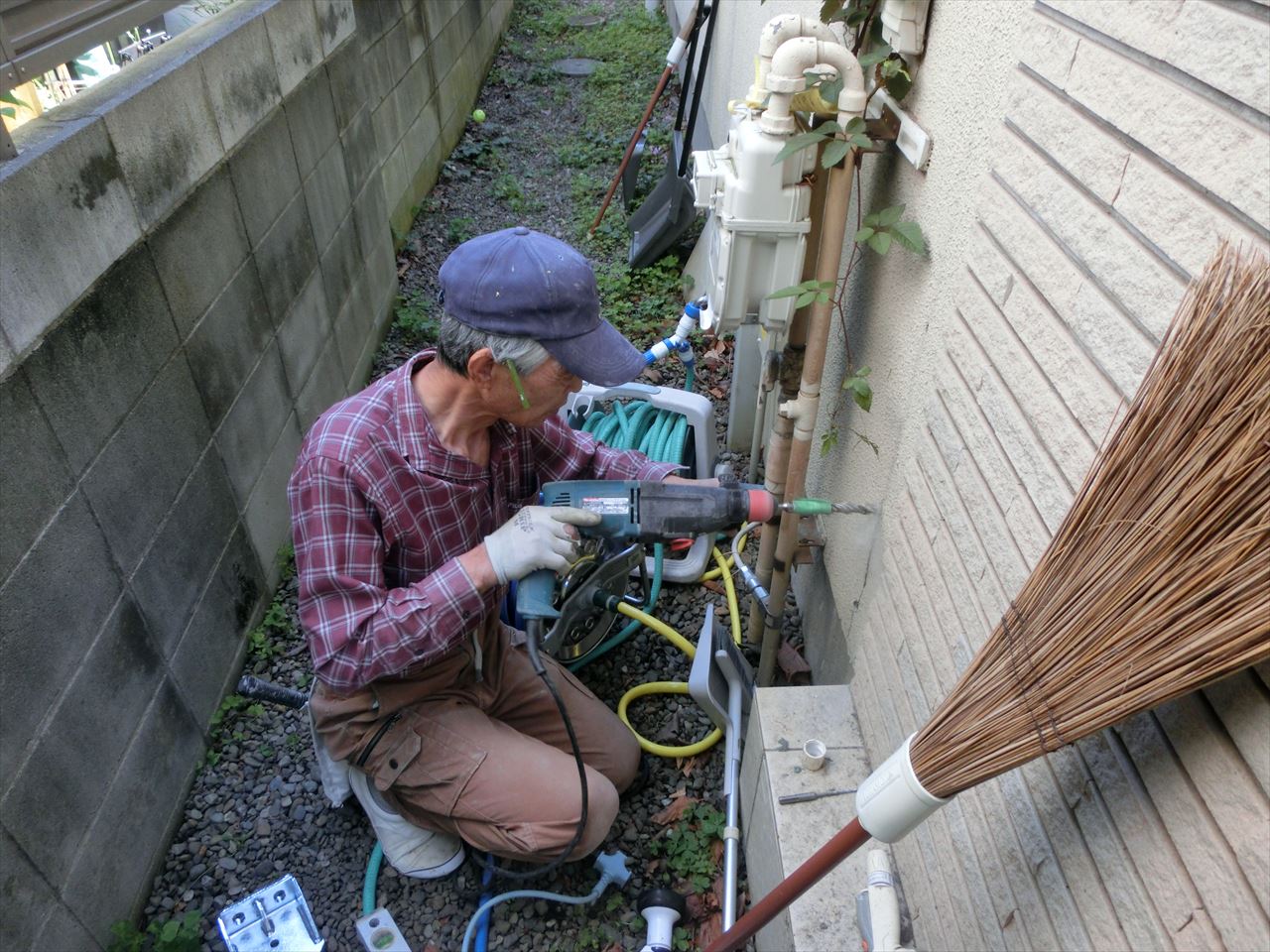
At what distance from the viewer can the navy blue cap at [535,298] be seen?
193 centimetres

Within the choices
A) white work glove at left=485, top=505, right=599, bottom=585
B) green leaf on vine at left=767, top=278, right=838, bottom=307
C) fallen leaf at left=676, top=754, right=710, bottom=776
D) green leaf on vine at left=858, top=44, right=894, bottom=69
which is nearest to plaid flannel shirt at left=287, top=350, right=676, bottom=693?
white work glove at left=485, top=505, right=599, bottom=585

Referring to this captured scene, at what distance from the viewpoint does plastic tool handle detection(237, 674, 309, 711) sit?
277 cm

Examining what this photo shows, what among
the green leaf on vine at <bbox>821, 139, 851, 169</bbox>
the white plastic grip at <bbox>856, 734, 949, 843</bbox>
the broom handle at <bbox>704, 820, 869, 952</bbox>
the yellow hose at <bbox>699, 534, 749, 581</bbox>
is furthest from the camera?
the yellow hose at <bbox>699, 534, 749, 581</bbox>

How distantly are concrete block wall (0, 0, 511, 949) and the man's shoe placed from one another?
683 millimetres

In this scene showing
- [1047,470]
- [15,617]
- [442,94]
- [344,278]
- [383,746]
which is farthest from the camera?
[442,94]

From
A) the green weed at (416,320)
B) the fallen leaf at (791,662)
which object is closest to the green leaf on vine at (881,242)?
the fallen leaf at (791,662)

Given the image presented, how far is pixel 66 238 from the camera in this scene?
6.96 feet

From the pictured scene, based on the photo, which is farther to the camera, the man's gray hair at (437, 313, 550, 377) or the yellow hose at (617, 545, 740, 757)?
the yellow hose at (617, 545, 740, 757)

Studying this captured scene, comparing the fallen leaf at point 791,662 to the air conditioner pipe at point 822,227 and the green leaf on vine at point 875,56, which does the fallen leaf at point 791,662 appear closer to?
the air conditioner pipe at point 822,227

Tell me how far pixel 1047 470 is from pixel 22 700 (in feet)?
7.67

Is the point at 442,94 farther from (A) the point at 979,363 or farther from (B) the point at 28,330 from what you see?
(A) the point at 979,363

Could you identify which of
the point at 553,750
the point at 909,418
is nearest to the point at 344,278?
the point at 553,750

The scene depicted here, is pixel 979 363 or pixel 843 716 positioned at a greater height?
pixel 979 363

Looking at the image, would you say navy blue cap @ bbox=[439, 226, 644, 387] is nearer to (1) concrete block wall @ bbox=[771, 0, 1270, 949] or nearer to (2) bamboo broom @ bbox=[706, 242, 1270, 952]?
(1) concrete block wall @ bbox=[771, 0, 1270, 949]
